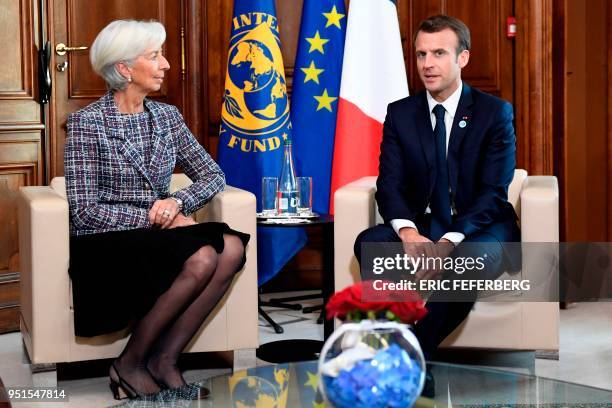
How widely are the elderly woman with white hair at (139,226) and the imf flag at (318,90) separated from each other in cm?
114

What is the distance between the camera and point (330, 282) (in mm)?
3646

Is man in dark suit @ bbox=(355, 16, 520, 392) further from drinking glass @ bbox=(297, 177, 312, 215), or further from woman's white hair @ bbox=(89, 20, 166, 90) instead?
woman's white hair @ bbox=(89, 20, 166, 90)

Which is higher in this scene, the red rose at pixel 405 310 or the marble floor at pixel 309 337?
the red rose at pixel 405 310

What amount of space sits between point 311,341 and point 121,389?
101cm

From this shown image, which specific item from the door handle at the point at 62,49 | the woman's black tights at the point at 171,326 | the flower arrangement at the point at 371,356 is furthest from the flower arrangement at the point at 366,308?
the door handle at the point at 62,49

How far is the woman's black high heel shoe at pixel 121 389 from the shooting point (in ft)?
10.3

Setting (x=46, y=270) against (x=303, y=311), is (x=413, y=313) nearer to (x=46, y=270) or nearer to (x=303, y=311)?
(x=46, y=270)

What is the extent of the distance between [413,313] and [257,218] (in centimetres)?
190

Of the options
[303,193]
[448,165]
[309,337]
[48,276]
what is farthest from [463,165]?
[48,276]

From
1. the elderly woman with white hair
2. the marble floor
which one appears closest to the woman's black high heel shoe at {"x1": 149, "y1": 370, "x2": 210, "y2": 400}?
the elderly woman with white hair

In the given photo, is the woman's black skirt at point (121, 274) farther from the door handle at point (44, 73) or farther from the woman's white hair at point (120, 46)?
the door handle at point (44, 73)

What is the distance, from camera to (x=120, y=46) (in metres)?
3.48

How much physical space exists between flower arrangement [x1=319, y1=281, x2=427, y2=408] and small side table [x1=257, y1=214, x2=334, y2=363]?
1669 millimetres

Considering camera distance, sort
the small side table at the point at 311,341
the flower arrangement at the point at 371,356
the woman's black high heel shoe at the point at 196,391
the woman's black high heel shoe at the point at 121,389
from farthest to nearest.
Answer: the small side table at the point at 311,341 → the woman's black high heel shoe at the point at 121,389 → the woman's black high heel shoe at the point at 196,391 → the flower arrangement at the point at 371,356
